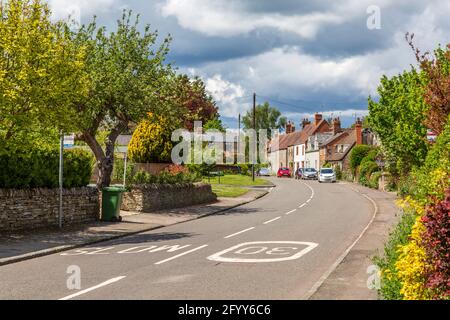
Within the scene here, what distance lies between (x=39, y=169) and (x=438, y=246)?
15.3m

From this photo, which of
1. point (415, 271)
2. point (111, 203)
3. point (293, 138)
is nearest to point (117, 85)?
point (111, 203)

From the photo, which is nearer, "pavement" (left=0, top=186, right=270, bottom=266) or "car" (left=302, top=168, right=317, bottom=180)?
"pavement" (left=0, top=186, right=270, bottom=266)

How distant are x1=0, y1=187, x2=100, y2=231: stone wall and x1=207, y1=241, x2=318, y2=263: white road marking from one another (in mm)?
7231

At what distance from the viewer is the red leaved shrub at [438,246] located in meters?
6.77

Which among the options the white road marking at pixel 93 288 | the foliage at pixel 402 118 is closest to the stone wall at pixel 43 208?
the white road marking at pixel 93 288

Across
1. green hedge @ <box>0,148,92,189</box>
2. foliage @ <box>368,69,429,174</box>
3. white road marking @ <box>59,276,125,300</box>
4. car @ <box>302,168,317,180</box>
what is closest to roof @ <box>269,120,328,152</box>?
car @ <box>302,168,317,180</box>

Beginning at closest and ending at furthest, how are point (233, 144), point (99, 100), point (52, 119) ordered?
point (52, 119)
point (99, 100)
point (233, 144)

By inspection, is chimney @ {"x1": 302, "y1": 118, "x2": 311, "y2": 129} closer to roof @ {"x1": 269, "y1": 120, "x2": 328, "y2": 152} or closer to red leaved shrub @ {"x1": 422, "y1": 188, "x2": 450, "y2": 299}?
roof @ {"x1": 269, "y1": 120, "x2": 328, "y2": 152}

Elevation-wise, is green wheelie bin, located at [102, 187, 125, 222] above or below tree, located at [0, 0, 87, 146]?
below

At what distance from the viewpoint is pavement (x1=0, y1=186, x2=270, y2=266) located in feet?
47.7

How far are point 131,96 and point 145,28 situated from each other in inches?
147

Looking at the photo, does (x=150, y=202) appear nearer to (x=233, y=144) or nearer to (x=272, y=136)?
(x=233, y=144)

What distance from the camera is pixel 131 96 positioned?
86.5ft
